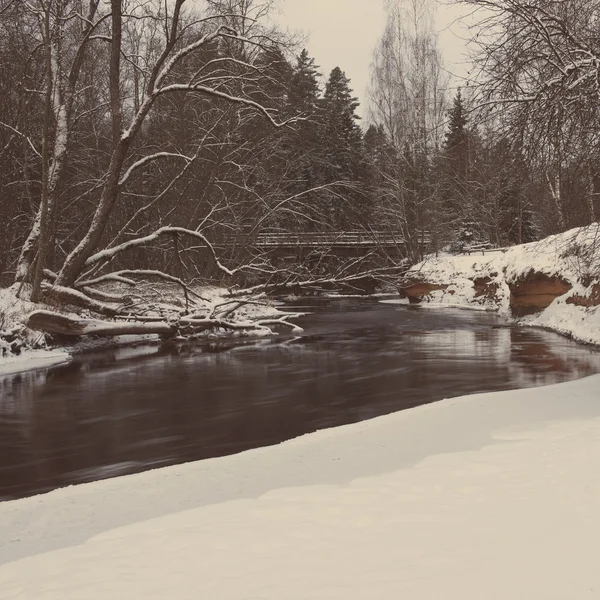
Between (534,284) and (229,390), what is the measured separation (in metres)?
14.5

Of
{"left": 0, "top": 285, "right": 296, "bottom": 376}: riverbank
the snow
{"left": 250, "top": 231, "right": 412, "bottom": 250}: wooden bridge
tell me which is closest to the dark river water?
the snow

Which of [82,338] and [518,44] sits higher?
[518,44]

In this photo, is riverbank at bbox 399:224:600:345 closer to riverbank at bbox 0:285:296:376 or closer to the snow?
riverbank at bbox 0:285:296:376

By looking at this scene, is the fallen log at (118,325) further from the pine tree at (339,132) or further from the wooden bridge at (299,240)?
the pine tree at (339,132)

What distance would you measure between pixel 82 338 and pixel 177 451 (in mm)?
10738

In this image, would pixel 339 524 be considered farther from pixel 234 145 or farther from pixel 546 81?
pixel 234 145

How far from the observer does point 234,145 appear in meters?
25.9

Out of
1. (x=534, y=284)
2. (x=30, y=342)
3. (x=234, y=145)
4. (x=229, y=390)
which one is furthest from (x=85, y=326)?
(x=534, y=284)

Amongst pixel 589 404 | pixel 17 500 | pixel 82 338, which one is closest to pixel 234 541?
pixel 17 500

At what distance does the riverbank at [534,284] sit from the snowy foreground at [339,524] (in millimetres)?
6191

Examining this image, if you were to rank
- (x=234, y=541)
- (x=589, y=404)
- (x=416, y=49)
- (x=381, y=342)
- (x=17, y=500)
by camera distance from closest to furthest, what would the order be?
(x=234, y=541)
(x=17, y=500)
(x=589, y=404)
(x=381, y=342)
(x=416, y=49)

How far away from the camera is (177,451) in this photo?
8.75m

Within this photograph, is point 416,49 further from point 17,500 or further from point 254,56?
point 17,500

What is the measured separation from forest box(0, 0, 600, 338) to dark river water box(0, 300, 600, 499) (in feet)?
10.1
